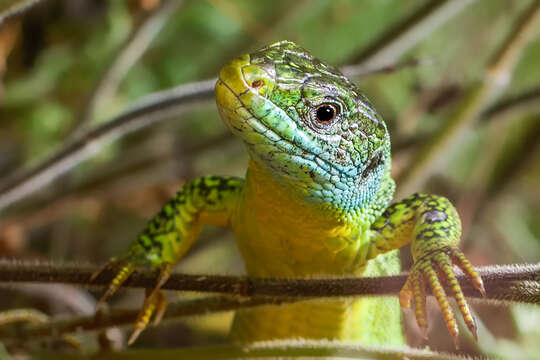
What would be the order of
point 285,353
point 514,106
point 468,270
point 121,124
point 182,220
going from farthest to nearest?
point 514,106, point 121,124, point 182,220, point 285,353, point 468,270

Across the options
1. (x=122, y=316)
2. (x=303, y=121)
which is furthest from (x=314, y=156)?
(x=122, y=316)

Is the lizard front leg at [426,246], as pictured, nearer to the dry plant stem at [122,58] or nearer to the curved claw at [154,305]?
the curved claw at [154,305]

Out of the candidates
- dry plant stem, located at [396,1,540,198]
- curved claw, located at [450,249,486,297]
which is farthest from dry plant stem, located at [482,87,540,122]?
curved claw, located at [450,249,486,297]

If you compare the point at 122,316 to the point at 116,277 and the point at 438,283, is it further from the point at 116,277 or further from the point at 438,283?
the point at 438,283

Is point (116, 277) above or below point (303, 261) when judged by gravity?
below

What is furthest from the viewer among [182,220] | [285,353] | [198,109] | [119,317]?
[198,109]

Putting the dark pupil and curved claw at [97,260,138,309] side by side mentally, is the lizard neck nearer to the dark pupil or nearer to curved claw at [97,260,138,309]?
the dark pupil

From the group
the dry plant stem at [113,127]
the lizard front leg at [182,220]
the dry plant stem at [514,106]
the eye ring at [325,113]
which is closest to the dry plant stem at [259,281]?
the lizard front leg at [182,220]
